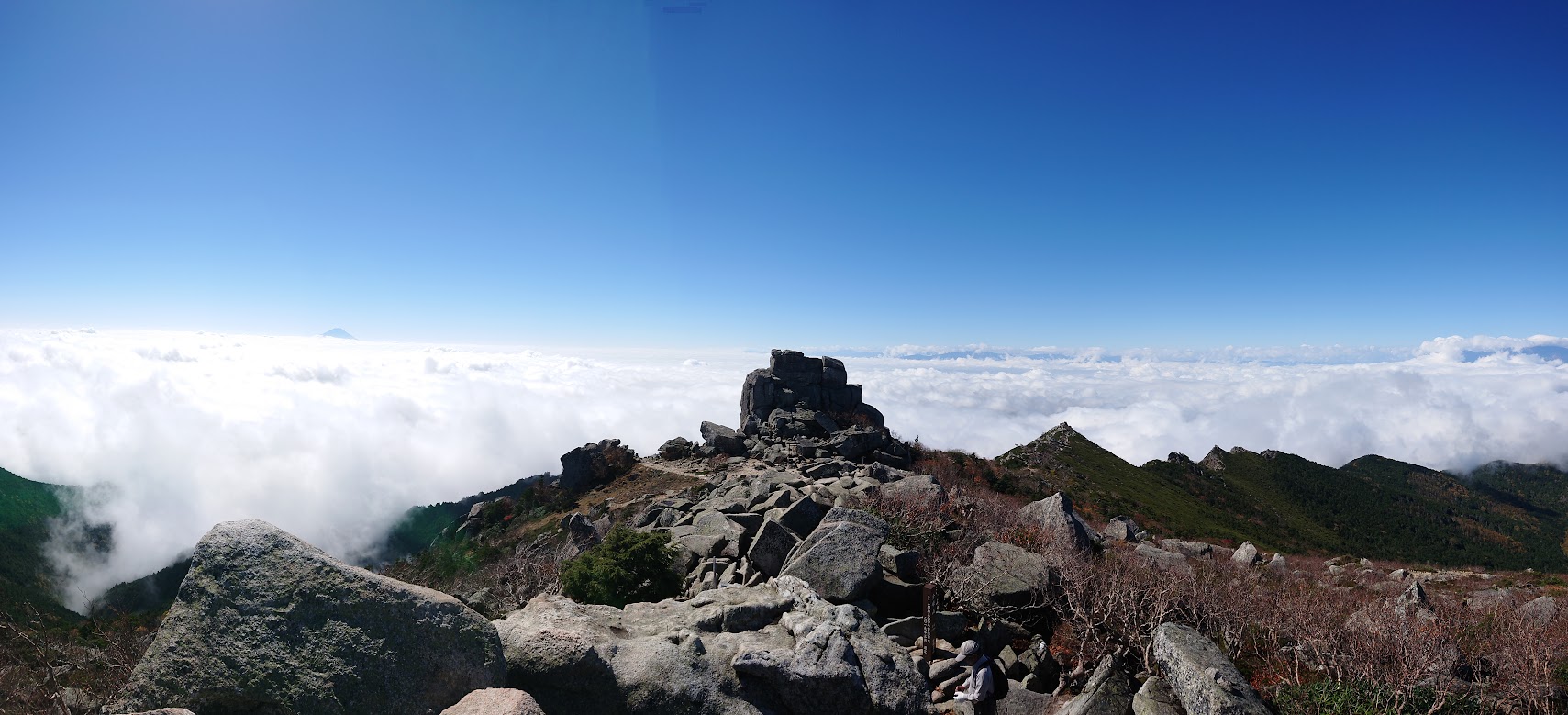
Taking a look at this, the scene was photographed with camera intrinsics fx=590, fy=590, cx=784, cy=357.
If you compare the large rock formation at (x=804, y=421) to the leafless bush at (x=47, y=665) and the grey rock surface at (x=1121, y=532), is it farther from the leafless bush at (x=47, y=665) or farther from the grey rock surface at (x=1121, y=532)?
the leafless bush at (x=47, y=665)

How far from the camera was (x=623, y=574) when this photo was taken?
13.2 m

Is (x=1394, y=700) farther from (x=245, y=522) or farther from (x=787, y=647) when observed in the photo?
(x=245, y=522)

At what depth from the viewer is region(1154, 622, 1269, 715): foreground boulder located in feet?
26.3

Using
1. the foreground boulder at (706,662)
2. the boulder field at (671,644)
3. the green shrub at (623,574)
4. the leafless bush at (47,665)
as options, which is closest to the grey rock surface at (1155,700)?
the boulder field at (671,644)

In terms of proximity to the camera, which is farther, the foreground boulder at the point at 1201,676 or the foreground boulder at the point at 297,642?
the foreground boulder at the point at 1201,676

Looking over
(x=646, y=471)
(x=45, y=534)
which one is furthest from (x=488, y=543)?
(x=45, y=534)

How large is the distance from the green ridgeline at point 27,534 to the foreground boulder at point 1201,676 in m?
103

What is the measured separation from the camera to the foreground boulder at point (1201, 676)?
8016mm

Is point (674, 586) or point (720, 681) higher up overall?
point (720, 681)

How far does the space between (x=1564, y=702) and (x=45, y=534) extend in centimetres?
17439

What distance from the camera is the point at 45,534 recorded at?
10475 centimetres

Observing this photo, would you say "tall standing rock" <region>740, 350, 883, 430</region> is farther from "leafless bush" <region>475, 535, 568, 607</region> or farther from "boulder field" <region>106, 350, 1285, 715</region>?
"boulder field" <region>106, 350, 1285, 715</region>

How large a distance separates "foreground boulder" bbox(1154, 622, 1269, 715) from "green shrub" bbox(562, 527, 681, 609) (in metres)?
9.80

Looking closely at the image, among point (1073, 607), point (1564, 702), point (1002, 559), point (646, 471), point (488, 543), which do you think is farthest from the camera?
point (646, 471)
